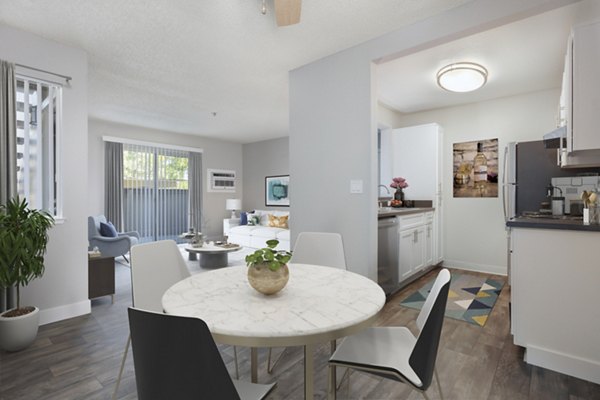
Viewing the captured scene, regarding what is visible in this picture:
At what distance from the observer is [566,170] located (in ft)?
10.8

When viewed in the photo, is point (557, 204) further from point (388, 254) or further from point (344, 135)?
point (344, 135)

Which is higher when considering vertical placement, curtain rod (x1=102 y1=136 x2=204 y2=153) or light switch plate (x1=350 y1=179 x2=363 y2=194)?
curtain rod (x1=102 y1=136 x2=204 y2=153)

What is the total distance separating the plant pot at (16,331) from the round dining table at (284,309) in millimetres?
1608

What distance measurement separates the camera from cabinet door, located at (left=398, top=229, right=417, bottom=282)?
3402mm

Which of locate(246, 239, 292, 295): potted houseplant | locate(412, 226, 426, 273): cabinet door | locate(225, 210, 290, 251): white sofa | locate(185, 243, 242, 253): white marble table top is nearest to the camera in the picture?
locate(246, 239, 292, 295): potted houseplant

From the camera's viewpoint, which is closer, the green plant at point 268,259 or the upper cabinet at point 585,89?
the green plant at point 268,259

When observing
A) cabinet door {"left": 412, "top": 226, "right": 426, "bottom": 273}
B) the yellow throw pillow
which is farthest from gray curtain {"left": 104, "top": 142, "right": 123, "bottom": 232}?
cabinet door {"left": 412, "top": 226, "right": 426, "bottom": 273}

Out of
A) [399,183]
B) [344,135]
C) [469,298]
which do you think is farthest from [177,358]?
[399,183]

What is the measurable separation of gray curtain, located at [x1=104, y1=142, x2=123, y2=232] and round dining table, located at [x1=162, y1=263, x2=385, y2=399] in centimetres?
514

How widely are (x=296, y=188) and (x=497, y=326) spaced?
86.9 inches

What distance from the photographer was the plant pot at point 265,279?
4.02 ft

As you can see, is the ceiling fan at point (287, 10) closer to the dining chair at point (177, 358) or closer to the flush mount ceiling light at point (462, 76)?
the dining chair at point (177, 358)

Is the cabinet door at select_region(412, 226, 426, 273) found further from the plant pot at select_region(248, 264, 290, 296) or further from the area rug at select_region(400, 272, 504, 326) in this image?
the plant pot at select_region(248, 264, 290, 296)

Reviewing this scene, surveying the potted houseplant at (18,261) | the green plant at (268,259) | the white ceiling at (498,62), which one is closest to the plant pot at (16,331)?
the potted houseplant at (18,261)
